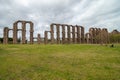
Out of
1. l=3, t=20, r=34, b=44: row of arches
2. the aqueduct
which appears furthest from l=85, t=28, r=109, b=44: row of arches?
l=3, t=20, r=34, b=44: row of arches

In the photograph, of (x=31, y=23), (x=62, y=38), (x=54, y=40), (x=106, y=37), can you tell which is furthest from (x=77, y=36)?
(x=31, y=23)

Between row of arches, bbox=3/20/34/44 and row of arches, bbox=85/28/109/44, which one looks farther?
row of arches, bbox=85/28/109/44

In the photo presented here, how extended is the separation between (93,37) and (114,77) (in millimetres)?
59922

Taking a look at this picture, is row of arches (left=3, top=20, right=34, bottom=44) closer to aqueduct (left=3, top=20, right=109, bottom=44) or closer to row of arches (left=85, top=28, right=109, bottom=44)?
aqueduct (left=3, top=20, right=109, bottom=44)

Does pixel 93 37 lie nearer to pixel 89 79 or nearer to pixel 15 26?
pixel 15 26

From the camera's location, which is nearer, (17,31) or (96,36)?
(17,31)

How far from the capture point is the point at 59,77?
693 centimetres

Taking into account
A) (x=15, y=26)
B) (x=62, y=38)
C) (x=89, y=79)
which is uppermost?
(x=15, y=26)

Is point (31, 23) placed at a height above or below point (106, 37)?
above

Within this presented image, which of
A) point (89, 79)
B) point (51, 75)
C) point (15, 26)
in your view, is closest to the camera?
point (89, 79)

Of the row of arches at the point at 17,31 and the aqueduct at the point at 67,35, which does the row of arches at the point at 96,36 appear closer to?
the aqueduct at the point at 67,35

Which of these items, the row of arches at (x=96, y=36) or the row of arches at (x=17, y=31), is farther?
the row of arches at (x=96, y=36)

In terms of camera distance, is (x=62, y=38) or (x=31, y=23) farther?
(x=62, y=38)

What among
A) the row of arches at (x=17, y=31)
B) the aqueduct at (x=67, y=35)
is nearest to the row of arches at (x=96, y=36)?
the aqueduct at (x=67, y=35)
